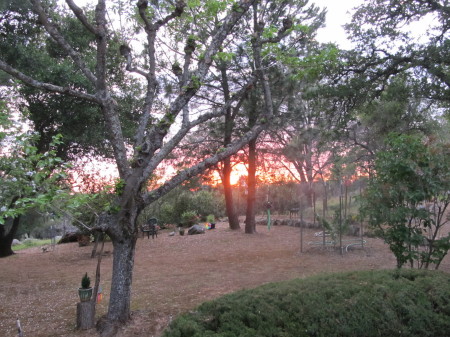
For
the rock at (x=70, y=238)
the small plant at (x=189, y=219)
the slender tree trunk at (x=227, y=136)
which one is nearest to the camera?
the slender tree trunk at (x=227, y=136)

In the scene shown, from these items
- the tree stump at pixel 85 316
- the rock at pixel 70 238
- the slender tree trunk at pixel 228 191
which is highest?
the slender tree trunk at pixel 228 191

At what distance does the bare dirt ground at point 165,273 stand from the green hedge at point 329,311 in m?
1.92

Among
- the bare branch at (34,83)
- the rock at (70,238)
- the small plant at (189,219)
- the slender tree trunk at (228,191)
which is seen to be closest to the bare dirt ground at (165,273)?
the slender tree trunk at (228,191)

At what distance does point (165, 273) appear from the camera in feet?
25.0

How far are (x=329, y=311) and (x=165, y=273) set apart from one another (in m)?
5.64

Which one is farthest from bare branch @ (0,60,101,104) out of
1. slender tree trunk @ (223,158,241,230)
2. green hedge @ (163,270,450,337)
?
slender tree trunk @ (223,158,241,230)

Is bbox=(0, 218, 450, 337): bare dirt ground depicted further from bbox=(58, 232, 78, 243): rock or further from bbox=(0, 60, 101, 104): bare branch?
bbox=(58, 232, 78, 243): rock

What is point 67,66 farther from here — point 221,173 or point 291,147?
point 291,147

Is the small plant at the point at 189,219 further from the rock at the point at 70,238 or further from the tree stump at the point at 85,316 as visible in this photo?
the tree stump at the point at 85,316

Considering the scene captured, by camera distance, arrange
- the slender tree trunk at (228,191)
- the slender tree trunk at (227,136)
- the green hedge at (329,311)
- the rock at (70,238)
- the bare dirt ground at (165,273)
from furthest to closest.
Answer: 1. the rock at (70,238)
2. the slender tree trunk at (228,191)
3. the slender tree trunk at (227,136)
4. the bare dirt ground at (165,273)
5. the green hedge at (329,311)

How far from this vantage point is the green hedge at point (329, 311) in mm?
2312

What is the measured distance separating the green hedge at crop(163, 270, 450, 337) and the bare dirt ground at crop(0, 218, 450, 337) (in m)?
1.92

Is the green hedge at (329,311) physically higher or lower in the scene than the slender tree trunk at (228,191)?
lower

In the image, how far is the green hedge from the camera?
2.31 metres
